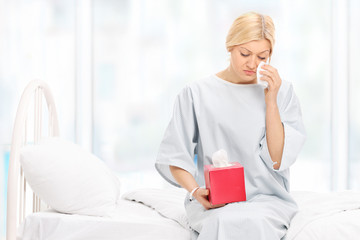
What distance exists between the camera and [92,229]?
57.7 inches

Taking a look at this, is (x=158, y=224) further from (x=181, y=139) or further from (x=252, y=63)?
(x=252, y=63)

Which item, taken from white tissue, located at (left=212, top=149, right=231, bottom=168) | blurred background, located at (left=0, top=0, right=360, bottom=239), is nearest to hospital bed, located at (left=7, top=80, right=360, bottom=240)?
white tissue, located at (left=212, top=149, right=231, bottom=168)

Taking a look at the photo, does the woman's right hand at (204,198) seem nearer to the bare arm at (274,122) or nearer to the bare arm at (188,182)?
the bare arm at (188,182)

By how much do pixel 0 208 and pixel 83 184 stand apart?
82 cm

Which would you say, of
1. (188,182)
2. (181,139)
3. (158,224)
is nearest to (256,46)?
(181,139)

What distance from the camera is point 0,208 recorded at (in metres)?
2.19

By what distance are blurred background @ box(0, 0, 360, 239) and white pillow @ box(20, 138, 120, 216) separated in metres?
1.58

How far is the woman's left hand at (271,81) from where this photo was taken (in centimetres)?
147

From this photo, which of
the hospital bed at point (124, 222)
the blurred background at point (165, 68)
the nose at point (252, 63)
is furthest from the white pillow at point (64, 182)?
the blurred background at point (165, 68)

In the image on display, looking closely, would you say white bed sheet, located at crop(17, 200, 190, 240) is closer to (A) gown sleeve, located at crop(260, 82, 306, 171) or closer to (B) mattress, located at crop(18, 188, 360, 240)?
(B) mattress, located at crop(18, 188, 360, 240)

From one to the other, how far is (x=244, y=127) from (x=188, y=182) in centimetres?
27

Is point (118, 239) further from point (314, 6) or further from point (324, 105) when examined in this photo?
point (314, 6)

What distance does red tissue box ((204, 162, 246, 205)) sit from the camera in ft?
4.17

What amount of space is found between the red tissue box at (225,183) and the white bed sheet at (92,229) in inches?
8.9
